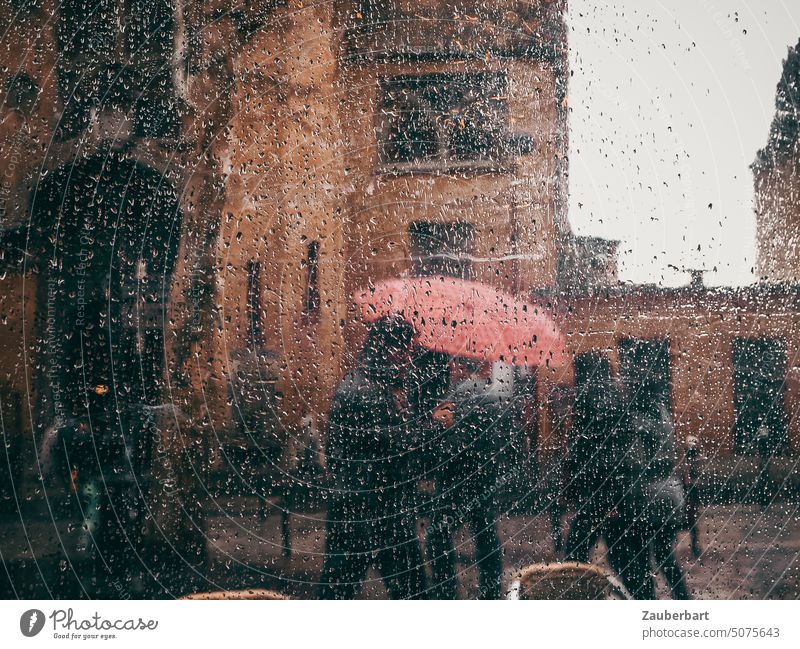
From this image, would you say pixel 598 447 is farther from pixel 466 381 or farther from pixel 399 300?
pixel 399 300

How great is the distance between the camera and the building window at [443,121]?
2.17 ft

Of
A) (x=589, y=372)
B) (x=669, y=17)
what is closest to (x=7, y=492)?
(x=589, y=372)

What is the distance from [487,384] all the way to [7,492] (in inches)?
20.1

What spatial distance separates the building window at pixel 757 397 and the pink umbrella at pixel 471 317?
197 mm

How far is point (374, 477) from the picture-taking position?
0.66m

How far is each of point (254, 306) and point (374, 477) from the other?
0.22 meters

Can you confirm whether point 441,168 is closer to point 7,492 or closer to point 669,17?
point 669,17

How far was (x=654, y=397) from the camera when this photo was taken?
0.67 metres

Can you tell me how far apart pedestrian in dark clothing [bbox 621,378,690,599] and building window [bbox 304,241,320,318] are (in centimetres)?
35
